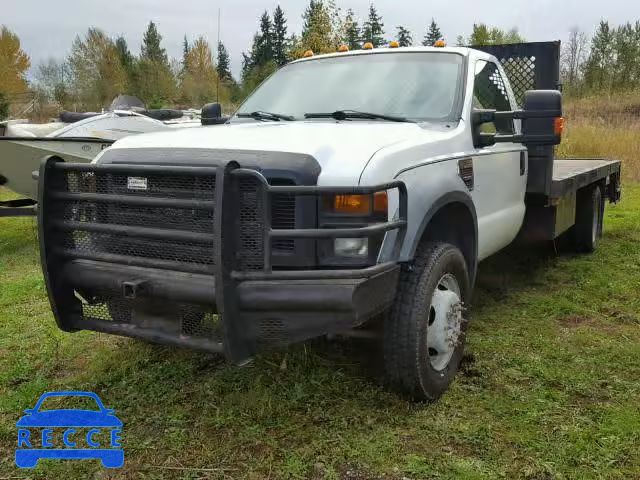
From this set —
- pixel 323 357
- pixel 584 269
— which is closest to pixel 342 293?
pixel 323 357

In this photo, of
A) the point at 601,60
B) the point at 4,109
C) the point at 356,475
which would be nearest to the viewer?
the point at 356,475

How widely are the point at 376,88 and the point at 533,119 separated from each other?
1.04 m

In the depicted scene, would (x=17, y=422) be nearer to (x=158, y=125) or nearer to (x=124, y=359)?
(x=124, y=359)

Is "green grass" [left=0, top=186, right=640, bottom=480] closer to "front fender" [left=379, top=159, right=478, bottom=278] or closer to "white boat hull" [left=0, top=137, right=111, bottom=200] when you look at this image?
"front fender" [left=379, top=159, right=478, bottom=278]

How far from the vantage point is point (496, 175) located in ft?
14.9

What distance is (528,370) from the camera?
397cm

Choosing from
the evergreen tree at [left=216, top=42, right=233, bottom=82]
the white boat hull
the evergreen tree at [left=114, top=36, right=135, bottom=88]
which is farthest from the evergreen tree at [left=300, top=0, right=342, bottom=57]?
the evergreen tree at [left=114, top=36, right=135, bottom=88]

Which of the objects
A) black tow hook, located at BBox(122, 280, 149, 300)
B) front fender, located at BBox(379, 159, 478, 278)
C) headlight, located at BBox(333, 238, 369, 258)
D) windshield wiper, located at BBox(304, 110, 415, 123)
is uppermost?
windshield wiper, located at BBox(304, 110, 415, 123)

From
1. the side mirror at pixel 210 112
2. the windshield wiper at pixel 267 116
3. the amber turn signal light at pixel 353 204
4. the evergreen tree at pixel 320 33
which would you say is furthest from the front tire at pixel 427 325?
the evergreen tree at pixel 320 33

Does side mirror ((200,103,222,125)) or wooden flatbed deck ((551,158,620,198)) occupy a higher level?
side mirror ((200,103,222,125))

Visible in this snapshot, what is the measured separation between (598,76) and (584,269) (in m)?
35.0

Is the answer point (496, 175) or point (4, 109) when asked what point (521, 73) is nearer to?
point (496, 175)

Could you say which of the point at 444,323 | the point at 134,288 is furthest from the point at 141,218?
the point at 444,323

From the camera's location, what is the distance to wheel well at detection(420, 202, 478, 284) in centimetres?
376
